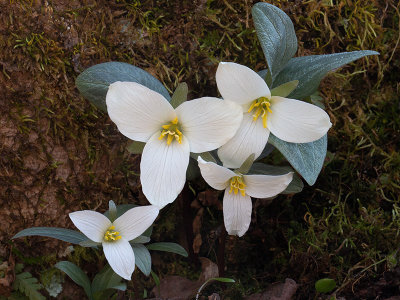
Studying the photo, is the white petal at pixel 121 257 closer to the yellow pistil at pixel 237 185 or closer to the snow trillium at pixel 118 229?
the snow trillium at pixel 118 229

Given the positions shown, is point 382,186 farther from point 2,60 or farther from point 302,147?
point 2,60

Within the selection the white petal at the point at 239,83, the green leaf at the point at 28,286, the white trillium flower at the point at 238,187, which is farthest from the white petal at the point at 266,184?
the green leaf at the point at 28,286

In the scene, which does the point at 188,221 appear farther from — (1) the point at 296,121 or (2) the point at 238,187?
(1) the point at 296,121

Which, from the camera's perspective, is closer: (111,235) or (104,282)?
(111,235)

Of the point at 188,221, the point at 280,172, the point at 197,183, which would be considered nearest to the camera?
the point at 280,172

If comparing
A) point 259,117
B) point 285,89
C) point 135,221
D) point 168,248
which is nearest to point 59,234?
point 135,221

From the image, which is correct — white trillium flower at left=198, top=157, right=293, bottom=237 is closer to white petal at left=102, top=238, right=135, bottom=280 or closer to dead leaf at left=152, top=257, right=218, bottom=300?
white petal at left=102, top=238, right=135, bottom=280

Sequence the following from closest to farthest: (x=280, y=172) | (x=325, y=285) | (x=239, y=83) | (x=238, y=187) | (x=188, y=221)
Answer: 1. (x=239, y=83)
2. (x=238, y=187)
3. (x=280, y=172)
4. (x=325, y=285)
5. (x=188, y=221)

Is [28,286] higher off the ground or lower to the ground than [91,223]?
lower
